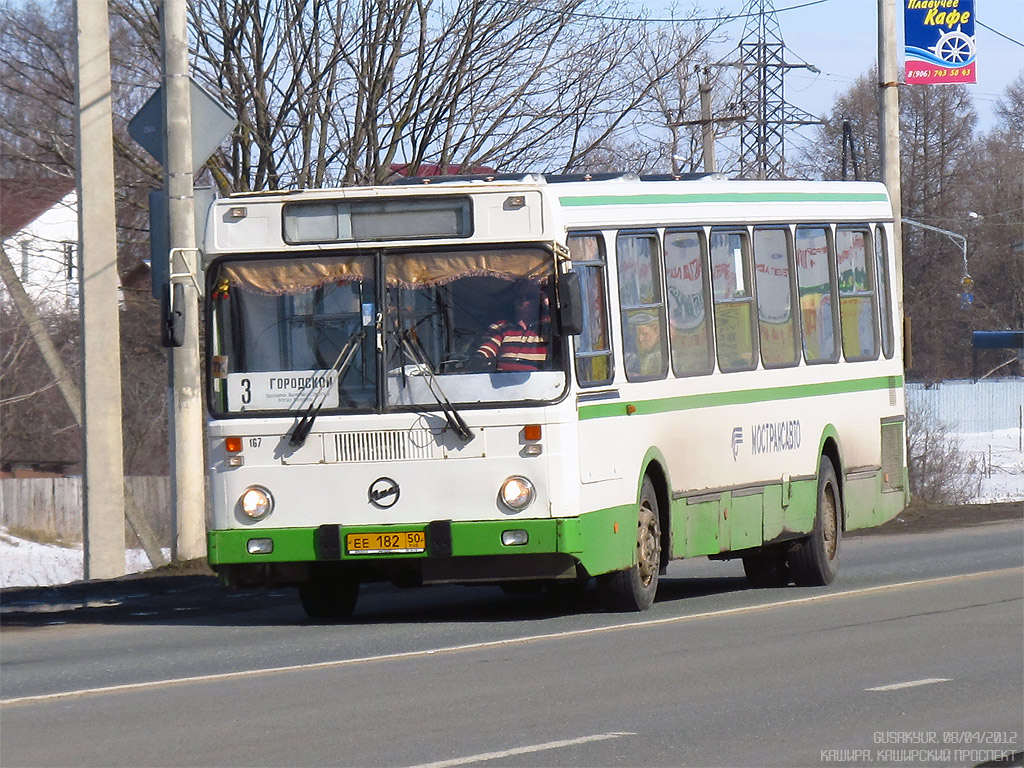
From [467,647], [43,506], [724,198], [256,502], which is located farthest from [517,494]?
[43,506]

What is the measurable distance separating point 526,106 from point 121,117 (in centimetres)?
718

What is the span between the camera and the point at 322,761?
280 inches

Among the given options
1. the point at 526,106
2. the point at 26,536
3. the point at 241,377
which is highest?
the point at 526,106

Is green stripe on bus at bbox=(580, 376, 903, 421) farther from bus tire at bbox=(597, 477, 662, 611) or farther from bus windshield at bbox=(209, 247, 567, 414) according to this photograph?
bus windshield at bbox=(209, 247, 567, 414)

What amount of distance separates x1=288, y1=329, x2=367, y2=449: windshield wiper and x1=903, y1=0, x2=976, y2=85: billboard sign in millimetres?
13609

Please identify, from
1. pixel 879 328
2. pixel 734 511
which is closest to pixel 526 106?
pixel 879 328

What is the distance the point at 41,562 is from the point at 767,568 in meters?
→ 20.2

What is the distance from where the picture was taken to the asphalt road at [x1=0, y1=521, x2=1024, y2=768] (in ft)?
24.3

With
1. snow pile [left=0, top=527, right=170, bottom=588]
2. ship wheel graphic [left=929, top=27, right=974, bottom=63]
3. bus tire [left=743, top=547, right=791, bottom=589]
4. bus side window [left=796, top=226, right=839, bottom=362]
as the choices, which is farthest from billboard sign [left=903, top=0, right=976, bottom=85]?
snow pile [left=0, top=527, right=170, bottom=588]

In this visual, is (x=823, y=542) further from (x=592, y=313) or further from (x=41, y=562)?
(x=41, y=562)

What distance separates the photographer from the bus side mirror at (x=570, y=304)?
446 inches

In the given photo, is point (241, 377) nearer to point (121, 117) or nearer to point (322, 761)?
point (322, 761)

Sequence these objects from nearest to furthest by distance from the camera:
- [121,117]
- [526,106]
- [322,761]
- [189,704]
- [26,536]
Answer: [322,761], [189,704], [526,106], [121,117], [26,536]

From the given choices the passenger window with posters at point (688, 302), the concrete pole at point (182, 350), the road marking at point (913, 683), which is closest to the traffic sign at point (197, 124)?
the concrete pole at point (182, 350)
